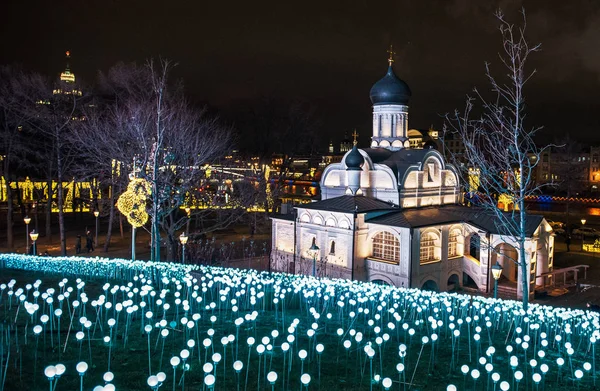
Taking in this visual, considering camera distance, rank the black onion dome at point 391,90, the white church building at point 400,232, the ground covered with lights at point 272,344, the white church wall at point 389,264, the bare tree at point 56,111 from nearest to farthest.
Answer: the ground covered with lights at point 272,344 → the white church wall at point 389,264 → the white church building at point 400,232 → the bare tree at point 56,111 → the black onion dome at point 391,90

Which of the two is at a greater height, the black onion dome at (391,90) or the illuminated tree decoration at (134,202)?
the black onion dome at (391,90)

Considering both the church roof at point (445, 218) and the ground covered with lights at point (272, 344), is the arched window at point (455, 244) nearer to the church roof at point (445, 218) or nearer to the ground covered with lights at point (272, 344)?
the church roof at point (445, 218)

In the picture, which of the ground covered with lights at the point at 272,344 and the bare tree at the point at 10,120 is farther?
the bare tree at the point at 10,120

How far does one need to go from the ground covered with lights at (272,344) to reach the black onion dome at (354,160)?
41.8ft

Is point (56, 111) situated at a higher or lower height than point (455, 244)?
higher

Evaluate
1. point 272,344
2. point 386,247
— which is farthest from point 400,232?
point 272,344

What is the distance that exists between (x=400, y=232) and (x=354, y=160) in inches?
212

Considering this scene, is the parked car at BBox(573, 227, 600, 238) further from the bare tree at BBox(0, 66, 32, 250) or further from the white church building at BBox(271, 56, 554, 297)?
the bare tree at BBox(0, 66, 32, 250)

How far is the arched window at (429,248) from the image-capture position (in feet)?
87.4

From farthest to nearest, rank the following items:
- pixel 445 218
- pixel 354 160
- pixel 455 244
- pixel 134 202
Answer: pixel 354 160
pixel 455 244
pixel 445 218
pixel 134 202

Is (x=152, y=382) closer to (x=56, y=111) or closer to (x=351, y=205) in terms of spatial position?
(x=351, y=205)

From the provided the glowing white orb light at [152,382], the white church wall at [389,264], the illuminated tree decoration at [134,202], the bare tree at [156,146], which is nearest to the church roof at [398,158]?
the white church wall at [389,264]

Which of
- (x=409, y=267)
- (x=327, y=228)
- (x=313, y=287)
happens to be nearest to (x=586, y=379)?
(x=313, y=287)

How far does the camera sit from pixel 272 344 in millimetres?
12273
